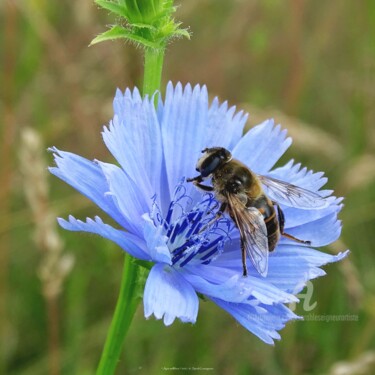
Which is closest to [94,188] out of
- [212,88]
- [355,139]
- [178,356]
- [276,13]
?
[178,356]

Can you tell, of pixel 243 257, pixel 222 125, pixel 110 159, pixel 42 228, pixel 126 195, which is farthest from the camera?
pixel 110 159

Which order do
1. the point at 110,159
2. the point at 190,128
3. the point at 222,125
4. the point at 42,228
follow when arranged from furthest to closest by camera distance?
the point at 110,159 < the point at 42,228 < the point at 222,125 < the point at 190,128

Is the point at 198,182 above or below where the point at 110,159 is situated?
below

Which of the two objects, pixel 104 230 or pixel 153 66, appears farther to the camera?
pixel 153 66

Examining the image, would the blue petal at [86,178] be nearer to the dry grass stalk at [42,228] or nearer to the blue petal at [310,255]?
the blue petal at [310,255]

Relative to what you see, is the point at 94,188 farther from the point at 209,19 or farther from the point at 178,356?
the point at 209,19

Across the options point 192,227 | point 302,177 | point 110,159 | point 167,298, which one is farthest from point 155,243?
point 110,159

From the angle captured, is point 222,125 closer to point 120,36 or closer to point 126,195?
point 126,195
